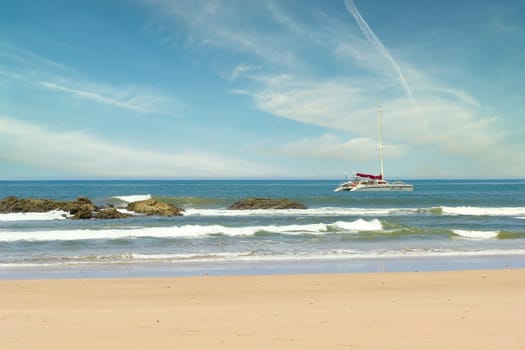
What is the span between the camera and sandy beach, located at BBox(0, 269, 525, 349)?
6645 mm

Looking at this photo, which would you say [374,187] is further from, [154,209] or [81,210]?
[81,210]

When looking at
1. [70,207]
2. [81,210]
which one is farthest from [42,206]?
[81,210]

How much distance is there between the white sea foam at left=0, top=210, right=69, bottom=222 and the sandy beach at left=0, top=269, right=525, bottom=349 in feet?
78.1

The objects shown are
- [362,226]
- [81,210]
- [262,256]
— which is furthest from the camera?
[81,210]

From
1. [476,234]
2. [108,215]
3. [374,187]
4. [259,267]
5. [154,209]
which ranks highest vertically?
[374,187]

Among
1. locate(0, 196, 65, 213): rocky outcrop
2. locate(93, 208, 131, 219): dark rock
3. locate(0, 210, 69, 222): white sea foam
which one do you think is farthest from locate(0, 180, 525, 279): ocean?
locate(0, 196, 65, 213): rocky outcrop

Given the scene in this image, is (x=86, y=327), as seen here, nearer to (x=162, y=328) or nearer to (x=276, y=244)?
(x=162, y=328)

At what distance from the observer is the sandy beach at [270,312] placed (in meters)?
6.64

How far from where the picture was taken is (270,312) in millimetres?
8414

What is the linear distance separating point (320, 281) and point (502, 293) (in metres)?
3.76

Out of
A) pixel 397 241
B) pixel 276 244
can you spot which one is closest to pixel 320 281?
pixel 276 244

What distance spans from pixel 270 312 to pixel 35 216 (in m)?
30.6

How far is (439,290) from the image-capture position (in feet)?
34.1

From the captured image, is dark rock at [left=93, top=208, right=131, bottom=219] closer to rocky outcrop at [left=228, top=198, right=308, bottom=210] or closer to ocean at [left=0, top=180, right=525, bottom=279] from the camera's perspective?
ocean at [left=0, top=180, right=525, bottom=279]
